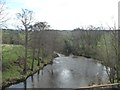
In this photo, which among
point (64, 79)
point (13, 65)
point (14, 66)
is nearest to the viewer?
point (64, 79)

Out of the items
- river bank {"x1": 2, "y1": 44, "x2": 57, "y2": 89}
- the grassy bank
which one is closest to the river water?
river bank {"x1": 2, "y1": 44, "x2": 57, "y2": 89}

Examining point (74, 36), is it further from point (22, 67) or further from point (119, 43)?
point (119, 43)

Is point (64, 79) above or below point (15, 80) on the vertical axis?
below

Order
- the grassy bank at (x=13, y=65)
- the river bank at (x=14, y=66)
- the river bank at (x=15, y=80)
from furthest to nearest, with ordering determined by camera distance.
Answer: the grassy bank at (x=13, y=65) → the river bank at (x=14, y=66) → the river bank at (x=15, y=80)

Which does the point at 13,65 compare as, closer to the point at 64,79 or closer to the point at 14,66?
the point at 14,66

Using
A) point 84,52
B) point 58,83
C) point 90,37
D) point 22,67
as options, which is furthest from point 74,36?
point 58,83

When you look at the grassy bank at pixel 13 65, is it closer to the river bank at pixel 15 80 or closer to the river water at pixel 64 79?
the river bank at pixel 15 80

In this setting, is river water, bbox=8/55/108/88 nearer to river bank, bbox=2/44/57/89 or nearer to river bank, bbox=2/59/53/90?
river bank, bbox=2/59/53/90

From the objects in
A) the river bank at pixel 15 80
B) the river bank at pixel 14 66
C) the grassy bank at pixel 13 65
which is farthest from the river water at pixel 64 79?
the grassy bank at pixel 13 65

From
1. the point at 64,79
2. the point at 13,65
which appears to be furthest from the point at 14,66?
the point at 64,79

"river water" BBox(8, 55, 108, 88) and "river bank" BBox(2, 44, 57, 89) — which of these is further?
"river bank" BBox(2, 44, 57, 89)

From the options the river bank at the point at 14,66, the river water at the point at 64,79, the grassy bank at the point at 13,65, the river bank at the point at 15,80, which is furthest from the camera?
the grassy bank at the point at 13,65

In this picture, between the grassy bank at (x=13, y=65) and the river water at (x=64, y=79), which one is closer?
the river water at (x=64, y=79)

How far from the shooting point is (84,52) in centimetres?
5288
